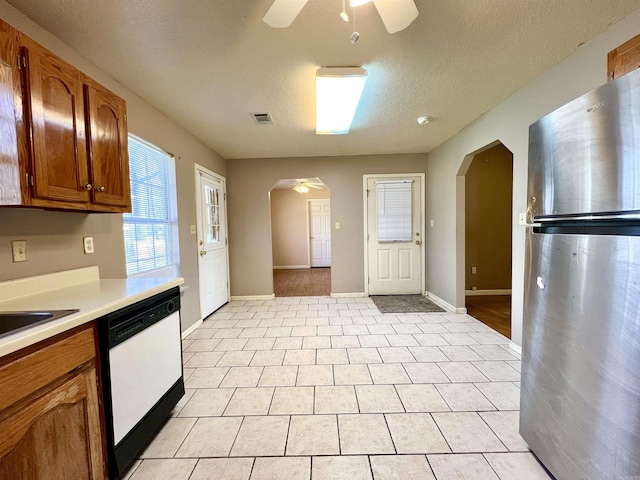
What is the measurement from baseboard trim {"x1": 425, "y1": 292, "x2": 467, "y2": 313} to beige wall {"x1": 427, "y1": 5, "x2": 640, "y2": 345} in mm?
56

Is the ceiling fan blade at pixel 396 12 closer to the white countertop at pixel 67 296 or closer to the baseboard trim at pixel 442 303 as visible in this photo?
the white countertop at pixel 67 296

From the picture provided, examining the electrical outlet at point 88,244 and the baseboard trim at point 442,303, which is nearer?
the electrical outlet at point 88,244

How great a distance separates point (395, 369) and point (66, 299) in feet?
7.48

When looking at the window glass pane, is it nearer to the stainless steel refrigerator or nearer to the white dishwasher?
the white dishwasher

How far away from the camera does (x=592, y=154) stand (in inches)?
41.6

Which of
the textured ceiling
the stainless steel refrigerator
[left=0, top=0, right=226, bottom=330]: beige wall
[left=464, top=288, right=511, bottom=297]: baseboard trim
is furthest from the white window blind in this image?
the stainless steel refrigerator

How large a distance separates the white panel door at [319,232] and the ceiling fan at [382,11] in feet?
22.1

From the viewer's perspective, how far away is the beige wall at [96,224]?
56.9 inches

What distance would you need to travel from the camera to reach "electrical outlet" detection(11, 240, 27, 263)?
143 centimetres

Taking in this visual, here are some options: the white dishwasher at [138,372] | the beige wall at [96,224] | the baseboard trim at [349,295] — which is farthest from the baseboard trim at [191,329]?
the baseboard trim at [349,295]

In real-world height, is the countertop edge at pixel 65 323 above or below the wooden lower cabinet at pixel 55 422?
above

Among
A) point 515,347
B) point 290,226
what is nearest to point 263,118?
point 515,347

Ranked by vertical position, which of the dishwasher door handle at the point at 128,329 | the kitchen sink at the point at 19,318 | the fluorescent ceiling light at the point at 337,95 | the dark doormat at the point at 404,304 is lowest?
the dark doormat at the point at 404,304

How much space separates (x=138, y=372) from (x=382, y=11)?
2.15m
